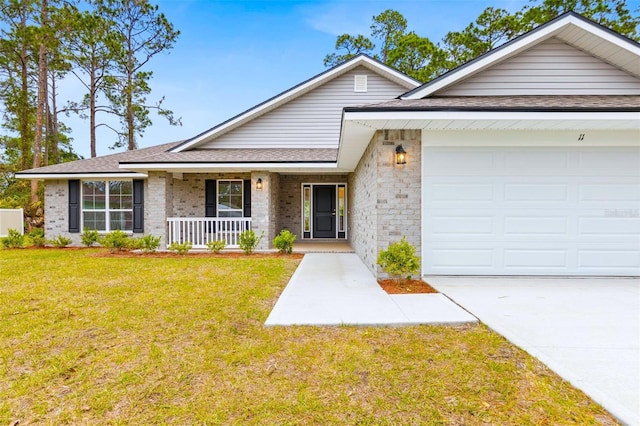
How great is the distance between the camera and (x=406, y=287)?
505cm

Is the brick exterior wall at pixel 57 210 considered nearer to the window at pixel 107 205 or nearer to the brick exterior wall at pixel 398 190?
the window at pixel 107 205

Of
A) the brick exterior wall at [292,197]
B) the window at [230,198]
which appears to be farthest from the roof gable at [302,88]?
the brick exterior wall at [292,197]

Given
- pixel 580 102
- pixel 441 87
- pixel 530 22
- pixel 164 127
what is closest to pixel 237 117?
pixel 441 87

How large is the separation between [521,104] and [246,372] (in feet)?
18.5

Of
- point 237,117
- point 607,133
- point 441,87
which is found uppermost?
point 237,117

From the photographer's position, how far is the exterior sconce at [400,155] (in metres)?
5.34

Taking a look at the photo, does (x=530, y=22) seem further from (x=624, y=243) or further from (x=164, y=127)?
(x=164, y=127)

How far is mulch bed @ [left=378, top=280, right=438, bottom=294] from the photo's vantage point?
4.86 metres

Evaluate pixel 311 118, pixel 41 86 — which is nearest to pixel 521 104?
pixel 311 118

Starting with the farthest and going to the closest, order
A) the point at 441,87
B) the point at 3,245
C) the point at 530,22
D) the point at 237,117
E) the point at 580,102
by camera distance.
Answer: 1. the point at 530,22
2. the point at 237,117
3. the point at 3,245
4. the point at 441,87
5. the point at 580,102

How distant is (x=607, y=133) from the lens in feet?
17.9

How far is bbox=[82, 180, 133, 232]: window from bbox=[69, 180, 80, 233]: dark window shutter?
15cm

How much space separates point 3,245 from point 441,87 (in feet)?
45.7

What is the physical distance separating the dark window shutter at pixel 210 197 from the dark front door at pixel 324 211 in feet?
12.3
